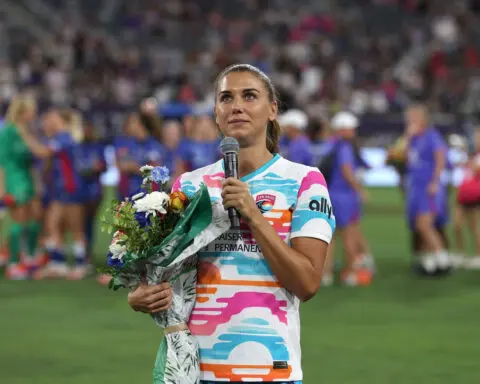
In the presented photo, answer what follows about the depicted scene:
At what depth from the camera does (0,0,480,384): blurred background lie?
37.3 ft

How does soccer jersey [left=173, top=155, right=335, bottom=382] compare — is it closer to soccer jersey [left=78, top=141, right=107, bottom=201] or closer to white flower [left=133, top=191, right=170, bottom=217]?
white flower [left=133, top=191, right=170, bottom=217]

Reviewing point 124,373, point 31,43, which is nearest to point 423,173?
point 124,373

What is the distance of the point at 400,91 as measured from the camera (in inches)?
1206

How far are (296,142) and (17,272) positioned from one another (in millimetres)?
3966

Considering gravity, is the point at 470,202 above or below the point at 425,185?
above

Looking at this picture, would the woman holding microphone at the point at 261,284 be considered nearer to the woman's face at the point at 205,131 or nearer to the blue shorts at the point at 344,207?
the blue shorts at the point at 344,207

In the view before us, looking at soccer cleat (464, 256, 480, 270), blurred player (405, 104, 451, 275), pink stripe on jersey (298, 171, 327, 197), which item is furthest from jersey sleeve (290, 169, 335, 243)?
soccer cleat (464, 256, 480, 270)

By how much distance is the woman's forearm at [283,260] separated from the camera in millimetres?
3477

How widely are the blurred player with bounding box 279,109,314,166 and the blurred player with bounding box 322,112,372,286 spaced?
2.56 feet

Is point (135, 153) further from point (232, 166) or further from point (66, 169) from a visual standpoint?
point (232, 166)

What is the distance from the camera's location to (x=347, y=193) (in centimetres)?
1269

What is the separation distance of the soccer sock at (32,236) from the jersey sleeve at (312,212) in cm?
1033

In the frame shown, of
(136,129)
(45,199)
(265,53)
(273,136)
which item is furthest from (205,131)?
(265,53)

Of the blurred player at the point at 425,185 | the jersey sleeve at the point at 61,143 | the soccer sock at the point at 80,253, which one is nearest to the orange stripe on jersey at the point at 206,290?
the blurred player at the point at 425,185
